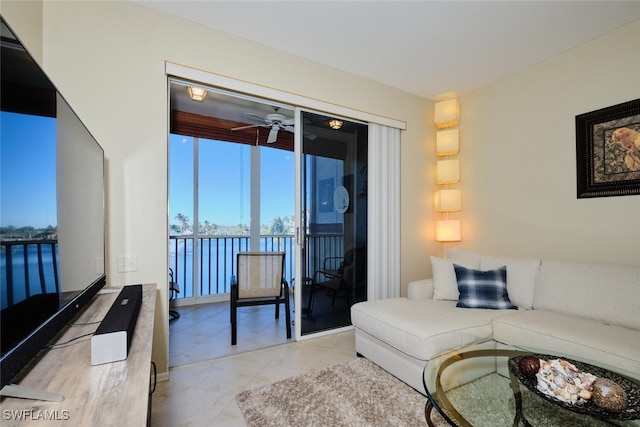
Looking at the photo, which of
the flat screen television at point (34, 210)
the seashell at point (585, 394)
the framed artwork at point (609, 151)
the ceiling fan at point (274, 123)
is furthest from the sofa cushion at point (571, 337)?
the ceiling fan at point (274, 123)

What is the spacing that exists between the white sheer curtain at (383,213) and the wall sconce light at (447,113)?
2.04 ft

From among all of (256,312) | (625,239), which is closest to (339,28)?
(625,239)

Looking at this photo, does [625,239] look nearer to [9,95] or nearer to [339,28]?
[339,28]

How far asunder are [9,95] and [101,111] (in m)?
1.44

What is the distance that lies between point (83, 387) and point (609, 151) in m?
3.61

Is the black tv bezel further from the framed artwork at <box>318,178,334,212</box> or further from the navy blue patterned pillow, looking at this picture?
the navy blue patterned pillow

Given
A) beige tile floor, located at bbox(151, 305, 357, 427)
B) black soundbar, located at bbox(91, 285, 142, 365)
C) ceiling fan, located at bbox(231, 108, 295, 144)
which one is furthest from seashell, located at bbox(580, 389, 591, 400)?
ceiling fan, located at bbox(231, 108, 295, 144)

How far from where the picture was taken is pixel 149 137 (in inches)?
83.7

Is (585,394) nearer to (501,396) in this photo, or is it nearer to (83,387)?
(501,396)

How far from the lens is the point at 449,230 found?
351cm

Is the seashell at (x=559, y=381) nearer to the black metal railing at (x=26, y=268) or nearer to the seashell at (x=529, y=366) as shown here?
the seashell at (x=529, y=366)

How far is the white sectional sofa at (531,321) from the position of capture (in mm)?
1715

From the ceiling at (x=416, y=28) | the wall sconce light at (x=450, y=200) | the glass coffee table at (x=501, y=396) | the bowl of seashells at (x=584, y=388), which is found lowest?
the glass coffee table at (x=501, y=396)

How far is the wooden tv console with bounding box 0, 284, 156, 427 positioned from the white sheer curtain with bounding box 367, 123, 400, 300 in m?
2.42
